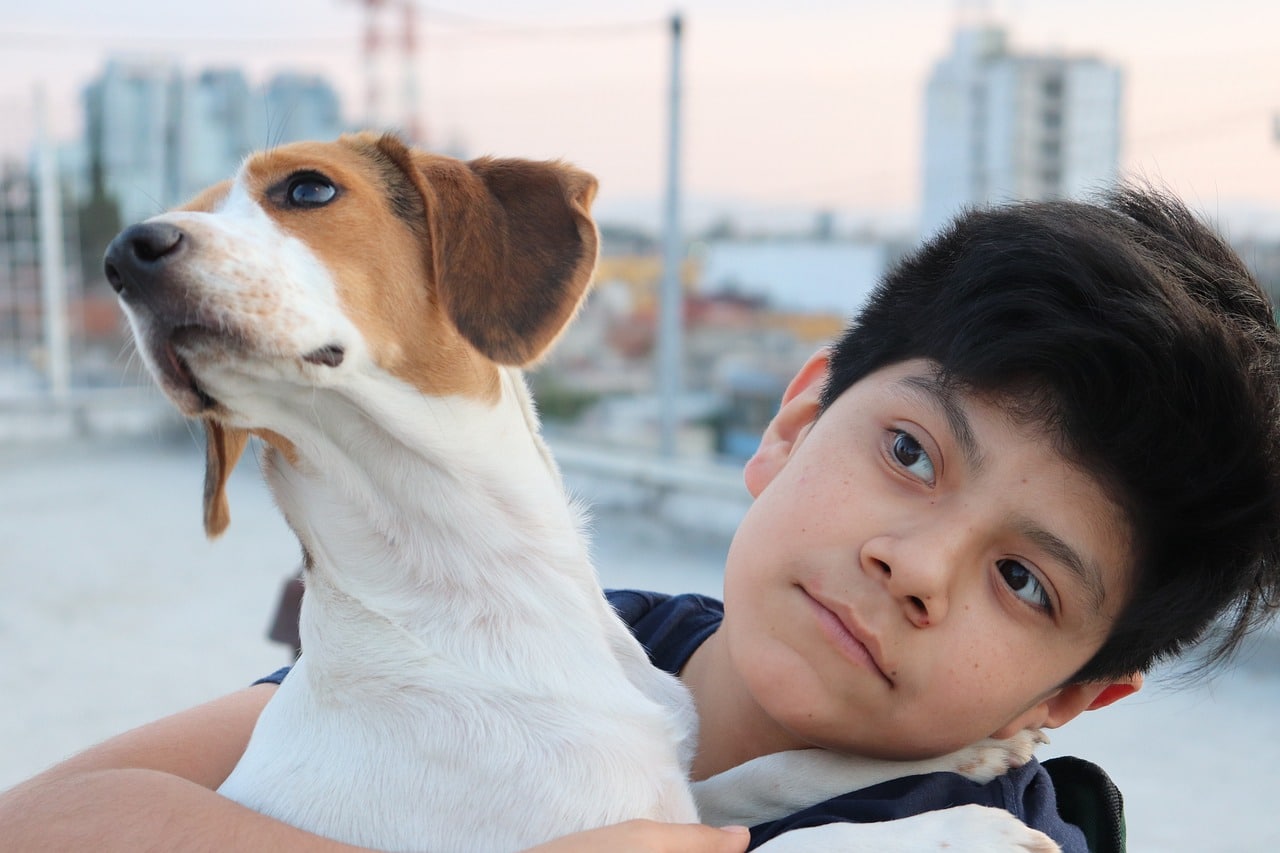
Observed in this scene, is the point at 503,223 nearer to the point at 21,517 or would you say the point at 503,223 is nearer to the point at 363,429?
the point at 363,429

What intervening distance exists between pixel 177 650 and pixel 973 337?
3794 mm

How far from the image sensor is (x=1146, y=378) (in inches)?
46.3

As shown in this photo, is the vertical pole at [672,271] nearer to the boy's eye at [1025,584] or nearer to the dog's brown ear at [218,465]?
the dog's brown ear at [218,465]

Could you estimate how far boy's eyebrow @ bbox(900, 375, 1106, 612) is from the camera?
46.3 inches

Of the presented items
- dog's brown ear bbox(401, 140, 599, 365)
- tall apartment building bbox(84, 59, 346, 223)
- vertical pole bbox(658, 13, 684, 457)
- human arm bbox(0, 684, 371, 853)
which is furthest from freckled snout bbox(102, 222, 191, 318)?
tall apartment building bbox(84, 59, 346, 223)

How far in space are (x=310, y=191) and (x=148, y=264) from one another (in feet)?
0.77

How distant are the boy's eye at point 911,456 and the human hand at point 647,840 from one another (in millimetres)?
414

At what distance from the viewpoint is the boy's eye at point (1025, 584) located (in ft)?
3.94

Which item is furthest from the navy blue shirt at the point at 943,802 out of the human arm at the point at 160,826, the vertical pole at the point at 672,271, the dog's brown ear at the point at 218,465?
the vertical pole at the point at 672,271

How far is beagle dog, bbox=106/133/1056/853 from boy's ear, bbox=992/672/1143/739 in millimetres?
33

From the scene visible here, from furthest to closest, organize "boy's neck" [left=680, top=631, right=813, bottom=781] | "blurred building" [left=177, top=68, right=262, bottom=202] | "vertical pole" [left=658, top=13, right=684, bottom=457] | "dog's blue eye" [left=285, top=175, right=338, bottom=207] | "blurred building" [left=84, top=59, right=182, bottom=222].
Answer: "blurred building" [left=84, top=59, right=182, bottom=222]
"blurred building" [left=177, top=68, right=262, bottom=202]
"vertical pole" [left=658, top=13, right=684, bottom=457]
"boy's neck" [left=680, top=631, right=813, bottom=781]
"dog's blue eye" [left=285, top=175, right=338, bottom=207]

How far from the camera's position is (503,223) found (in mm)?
1371

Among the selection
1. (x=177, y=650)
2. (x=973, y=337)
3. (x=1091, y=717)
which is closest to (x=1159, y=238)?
(x=973, y=337)

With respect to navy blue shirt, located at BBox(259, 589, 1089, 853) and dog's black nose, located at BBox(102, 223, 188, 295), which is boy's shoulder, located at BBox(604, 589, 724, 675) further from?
dog's black nose, located at BBox(102, 223, 188, 295)
